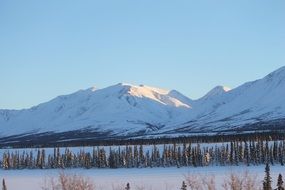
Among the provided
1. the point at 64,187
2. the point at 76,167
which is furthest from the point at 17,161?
the point at 64,187

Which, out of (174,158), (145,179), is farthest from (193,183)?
(174,158)

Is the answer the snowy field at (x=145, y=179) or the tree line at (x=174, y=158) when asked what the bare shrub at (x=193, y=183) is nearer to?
the snowy field at (x=145, y=179)

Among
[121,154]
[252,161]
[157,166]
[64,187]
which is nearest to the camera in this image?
[64,187]

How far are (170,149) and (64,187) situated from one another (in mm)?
122983

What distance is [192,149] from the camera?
169 metres

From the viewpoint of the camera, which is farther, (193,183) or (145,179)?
(145,179)

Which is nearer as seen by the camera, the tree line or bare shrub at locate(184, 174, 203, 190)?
bare shrub at locate(184, 174, 203, 190)

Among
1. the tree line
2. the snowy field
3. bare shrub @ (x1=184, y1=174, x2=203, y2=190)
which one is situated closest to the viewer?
bare shrub @ (x1=184, y1=174, x2=203, y2=190)

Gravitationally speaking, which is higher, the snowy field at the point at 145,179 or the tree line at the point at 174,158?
the tree line at the point at 174,158

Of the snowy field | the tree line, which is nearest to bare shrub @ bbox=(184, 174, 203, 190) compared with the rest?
the snowy field

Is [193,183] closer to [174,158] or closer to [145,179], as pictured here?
[145,179]

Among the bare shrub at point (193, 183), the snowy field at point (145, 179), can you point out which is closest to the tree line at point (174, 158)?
the snowy field at point (145, 179)

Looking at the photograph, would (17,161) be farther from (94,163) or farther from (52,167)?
(94,163)

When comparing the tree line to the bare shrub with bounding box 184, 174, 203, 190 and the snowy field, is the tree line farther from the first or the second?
the bare shrub with bounding box 184, 174, 203, 190
